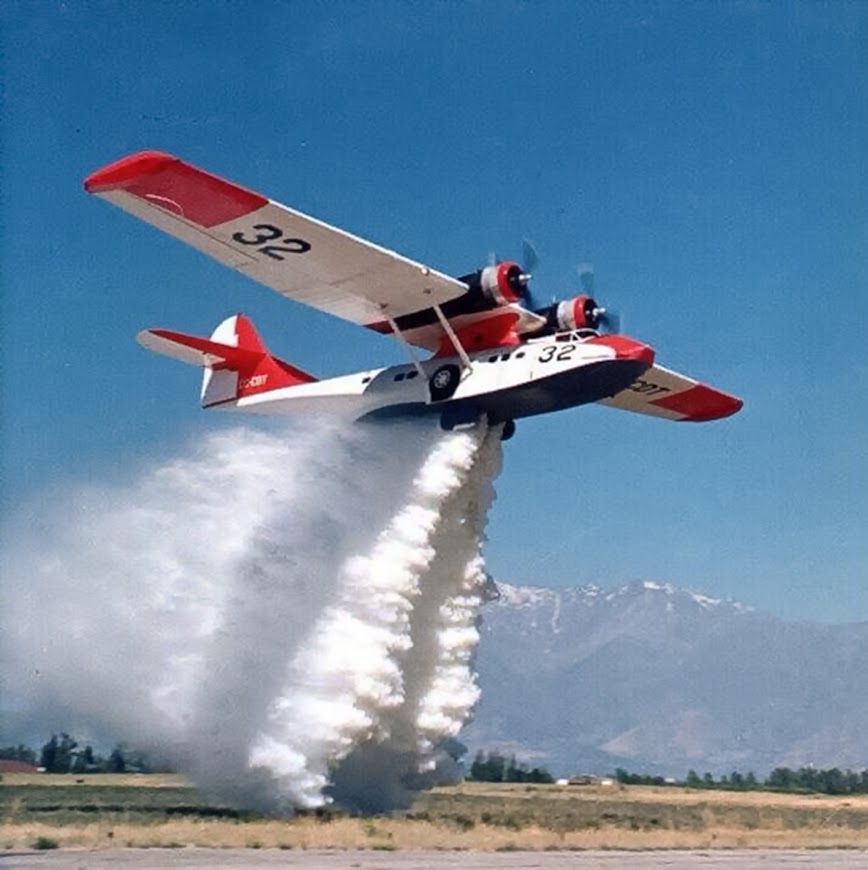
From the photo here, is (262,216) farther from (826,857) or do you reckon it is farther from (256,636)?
(826,857)

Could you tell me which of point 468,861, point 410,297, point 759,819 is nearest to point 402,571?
point 410,297

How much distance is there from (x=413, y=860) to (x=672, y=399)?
55.8ft

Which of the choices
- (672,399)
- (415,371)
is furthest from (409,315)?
(672,399)

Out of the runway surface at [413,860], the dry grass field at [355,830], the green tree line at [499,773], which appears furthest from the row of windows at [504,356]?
the green tree line at [499,773]

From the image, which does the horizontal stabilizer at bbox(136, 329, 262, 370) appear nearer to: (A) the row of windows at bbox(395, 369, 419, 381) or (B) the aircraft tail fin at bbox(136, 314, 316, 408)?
(B) the aircraft tail fin at bbox(136, 314, 316, 408)

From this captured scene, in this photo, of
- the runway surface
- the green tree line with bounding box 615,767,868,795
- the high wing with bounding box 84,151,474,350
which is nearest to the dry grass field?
the runway surface

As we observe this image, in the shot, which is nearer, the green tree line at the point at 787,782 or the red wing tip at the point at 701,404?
the red wing tip at the point at 701,404

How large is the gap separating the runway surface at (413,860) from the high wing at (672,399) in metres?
12.5

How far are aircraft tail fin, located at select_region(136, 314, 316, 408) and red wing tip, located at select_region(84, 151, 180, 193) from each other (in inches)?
296

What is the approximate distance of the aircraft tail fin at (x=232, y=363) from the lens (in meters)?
32.6

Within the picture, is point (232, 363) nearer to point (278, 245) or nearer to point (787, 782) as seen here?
point (278, 245)

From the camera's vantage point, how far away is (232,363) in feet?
113

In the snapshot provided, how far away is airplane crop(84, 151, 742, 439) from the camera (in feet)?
84.2

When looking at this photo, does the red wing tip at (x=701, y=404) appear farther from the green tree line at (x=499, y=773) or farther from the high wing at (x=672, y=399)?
the green tree line at (x=499, y=773)
